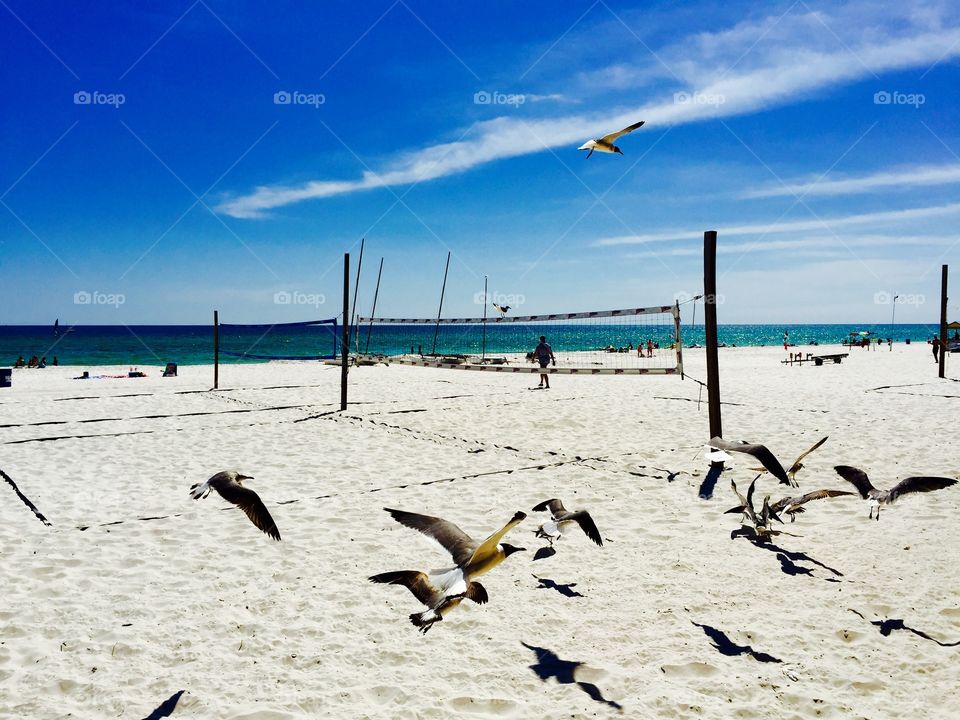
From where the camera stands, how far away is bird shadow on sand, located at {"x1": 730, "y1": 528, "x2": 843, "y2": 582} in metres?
4.64

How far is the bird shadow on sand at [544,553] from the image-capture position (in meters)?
4.92

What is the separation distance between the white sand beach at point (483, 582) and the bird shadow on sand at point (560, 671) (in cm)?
2

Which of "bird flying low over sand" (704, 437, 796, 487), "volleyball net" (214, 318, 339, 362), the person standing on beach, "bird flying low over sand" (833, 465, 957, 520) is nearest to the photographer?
"bird flying low over sand" (833, 465, 957, 520)

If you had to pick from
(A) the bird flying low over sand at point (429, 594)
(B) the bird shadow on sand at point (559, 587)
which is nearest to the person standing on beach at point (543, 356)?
(B) the bird shadow on sand at point (559, 587)

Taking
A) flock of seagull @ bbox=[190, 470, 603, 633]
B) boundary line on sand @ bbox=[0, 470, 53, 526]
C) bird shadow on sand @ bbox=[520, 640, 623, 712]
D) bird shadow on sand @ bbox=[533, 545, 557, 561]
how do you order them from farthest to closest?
boundary line on sand @ bbox=[0, 470, 53, 526] → bird shadow on sand @ bbox=[533, 545, 557, 561] → bird shadow on sand @ bbox=[520, 640, 623, 712] → flock of seagull @ bbox=[190, 470, 603, 633]

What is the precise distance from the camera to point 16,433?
1034cm

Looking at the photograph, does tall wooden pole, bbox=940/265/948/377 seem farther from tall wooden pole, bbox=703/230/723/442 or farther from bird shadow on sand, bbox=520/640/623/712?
bird shadow on sand, bbox=520/640/623/712

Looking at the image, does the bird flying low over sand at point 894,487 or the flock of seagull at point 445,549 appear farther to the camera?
the bird flying low over sand at point 894,487

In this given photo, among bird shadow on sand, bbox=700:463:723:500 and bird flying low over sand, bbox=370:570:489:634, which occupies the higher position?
bird flying low over sand, bbox=370:570:489:634

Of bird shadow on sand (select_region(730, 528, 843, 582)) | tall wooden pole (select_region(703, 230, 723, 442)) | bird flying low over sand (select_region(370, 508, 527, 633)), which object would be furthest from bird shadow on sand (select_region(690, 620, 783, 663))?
tall wooden pole (select_region(703, 230, 723, 442))

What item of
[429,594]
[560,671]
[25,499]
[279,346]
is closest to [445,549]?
[429,594]

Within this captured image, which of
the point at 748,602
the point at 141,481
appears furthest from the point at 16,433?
the point at 748,602

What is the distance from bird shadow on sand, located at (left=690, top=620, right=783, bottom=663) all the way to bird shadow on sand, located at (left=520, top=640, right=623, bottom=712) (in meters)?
0.89

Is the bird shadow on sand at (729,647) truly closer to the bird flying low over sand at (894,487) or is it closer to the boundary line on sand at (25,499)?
the bird flying low over sand at (894,487)
